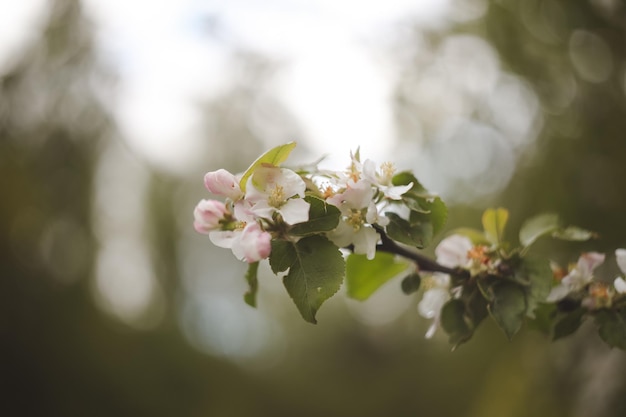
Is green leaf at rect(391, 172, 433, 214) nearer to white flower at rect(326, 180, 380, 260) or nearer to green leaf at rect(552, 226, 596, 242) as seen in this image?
white flower at rect(326, 180, 380, 260)

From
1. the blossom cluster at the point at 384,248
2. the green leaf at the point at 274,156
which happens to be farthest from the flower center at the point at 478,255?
the green leaf at the point at 274,156

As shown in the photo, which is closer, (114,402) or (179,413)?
(114,402)

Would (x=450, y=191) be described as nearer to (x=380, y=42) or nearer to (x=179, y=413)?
(x=380, y=42)

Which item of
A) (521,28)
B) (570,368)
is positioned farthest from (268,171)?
(521,28)

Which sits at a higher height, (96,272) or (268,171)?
(268,171)

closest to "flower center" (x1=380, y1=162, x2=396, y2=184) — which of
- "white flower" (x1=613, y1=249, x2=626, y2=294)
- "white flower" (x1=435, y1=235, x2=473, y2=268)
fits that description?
"white flower" (x1=435, y1=235, x2=473, y2=268)

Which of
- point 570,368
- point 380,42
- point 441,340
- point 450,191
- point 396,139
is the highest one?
point 380,42

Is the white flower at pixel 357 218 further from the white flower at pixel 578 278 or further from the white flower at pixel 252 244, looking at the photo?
the white flower at pixel 578 278
